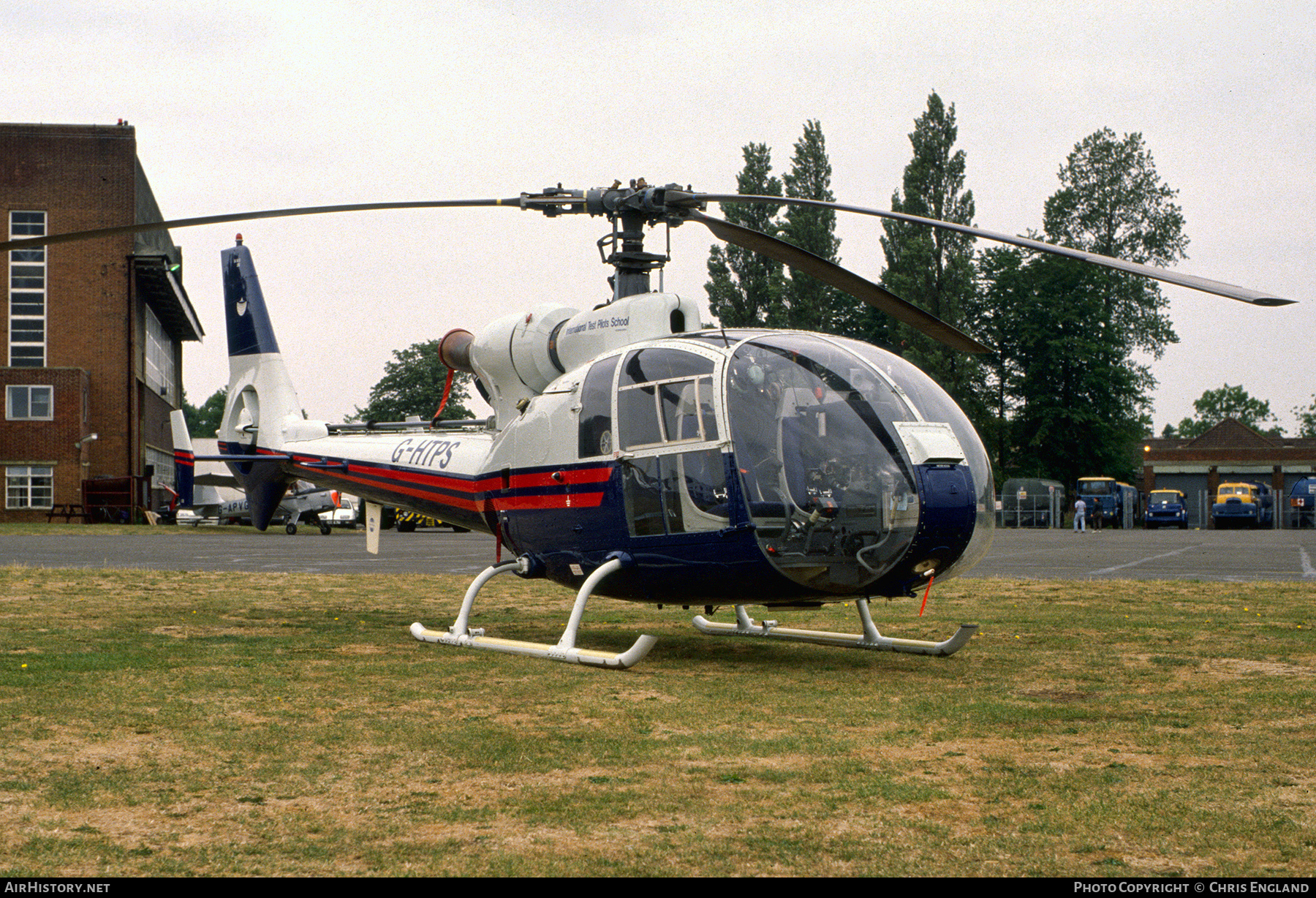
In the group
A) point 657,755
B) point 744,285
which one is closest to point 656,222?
point 657,755

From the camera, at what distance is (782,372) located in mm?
8352

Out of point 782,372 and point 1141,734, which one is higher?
point 782,372

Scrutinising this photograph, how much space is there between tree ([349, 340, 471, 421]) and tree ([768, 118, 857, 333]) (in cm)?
3676

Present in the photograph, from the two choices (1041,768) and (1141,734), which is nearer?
(1041,768)

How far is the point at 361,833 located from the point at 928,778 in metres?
2.47

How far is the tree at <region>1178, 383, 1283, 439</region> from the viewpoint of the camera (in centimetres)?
13400

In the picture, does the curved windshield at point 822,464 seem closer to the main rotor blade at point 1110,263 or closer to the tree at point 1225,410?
the main rotor blade at point 1110,263

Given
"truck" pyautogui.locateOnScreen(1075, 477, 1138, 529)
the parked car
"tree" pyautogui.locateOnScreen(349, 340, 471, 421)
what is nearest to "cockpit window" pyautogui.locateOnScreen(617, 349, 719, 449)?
"truck" pyautogui.locateOnScreen(1075, 477, 1138, 529)

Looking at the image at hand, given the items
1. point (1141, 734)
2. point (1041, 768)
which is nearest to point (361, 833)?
point (1041, 768)

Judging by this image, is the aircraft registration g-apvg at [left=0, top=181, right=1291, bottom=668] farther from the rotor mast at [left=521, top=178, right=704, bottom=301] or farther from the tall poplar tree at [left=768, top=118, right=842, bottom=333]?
the tall poplar tree at [left=768, top=118, right=842, bottom=333]

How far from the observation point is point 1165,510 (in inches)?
2329

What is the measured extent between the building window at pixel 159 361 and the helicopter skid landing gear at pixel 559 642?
5412 cm

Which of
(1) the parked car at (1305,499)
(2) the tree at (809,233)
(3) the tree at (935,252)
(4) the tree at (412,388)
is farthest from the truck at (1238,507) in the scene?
(4) the tree at (412,388)

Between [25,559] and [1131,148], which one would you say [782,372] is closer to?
[25,559]
